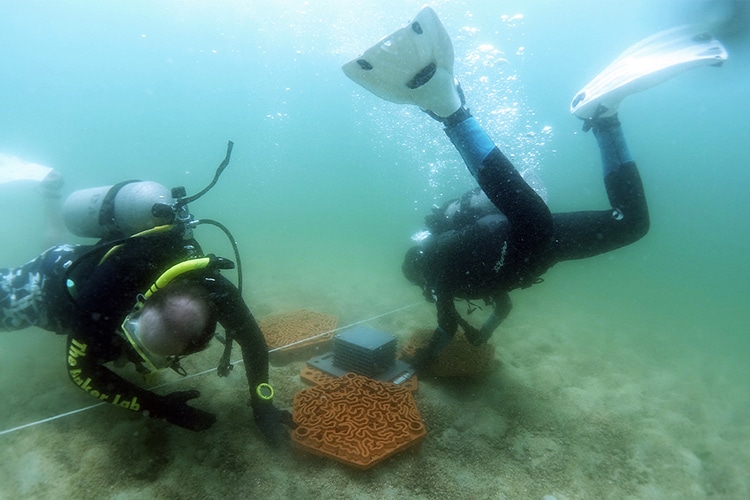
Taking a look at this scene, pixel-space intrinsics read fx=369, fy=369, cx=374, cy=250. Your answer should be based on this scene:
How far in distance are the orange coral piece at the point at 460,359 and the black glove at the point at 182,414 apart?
3.18 m

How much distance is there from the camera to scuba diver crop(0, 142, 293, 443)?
2.70m

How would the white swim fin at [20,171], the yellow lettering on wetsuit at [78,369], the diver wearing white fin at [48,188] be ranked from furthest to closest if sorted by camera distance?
the white swim fin at [20,171]
the diver wearing white fin at [48,188]
the yellow lettering on wetsuit at [78,369]

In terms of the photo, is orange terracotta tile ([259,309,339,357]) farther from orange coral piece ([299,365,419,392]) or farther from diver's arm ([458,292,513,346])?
diver's arm ([458,292,513,346])

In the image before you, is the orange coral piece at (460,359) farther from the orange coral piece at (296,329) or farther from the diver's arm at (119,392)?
the diver's arm at (119,392)

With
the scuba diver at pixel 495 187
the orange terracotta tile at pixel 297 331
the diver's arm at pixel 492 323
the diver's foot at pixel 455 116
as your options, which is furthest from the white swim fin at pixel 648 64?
A: the orange terracotta tile at pixel 297 331

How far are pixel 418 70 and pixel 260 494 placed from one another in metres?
4.04

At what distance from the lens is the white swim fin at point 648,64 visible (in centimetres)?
412

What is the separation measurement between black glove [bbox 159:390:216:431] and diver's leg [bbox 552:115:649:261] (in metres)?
4.33

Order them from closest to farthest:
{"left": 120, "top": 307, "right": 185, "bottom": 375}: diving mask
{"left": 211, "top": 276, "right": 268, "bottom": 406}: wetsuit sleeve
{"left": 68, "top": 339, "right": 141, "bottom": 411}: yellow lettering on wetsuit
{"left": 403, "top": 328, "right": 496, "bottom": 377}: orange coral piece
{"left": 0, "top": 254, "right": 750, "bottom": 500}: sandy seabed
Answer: {"left": 120, "top": 307, "right": 185, "bottom": 375}: diving mask, {"left": 68, "top": 339, "right": 141, "bottom": 411}: yellow lettering on wetsuit, {"left": 0, "top": 254, "right": 750, "bottom": 500}: sandy seabed, {"left": 211, "top": 276, "right": 268, "bottom": 406}: wetsuit sleeve, {"left": 403, "top": 328, "right": 496, "bottom": 377}: orange coral piece

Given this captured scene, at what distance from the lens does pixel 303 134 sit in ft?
285

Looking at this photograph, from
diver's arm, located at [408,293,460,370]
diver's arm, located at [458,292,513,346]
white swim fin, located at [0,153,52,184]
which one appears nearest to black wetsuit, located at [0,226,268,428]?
diver's arm, located at [408,293,460,370]

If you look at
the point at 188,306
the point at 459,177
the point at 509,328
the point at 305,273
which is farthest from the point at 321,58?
the point at 188,306

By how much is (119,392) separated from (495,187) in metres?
3.83

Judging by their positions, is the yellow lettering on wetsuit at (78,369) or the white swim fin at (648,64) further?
the white swim fin at (648,64)
